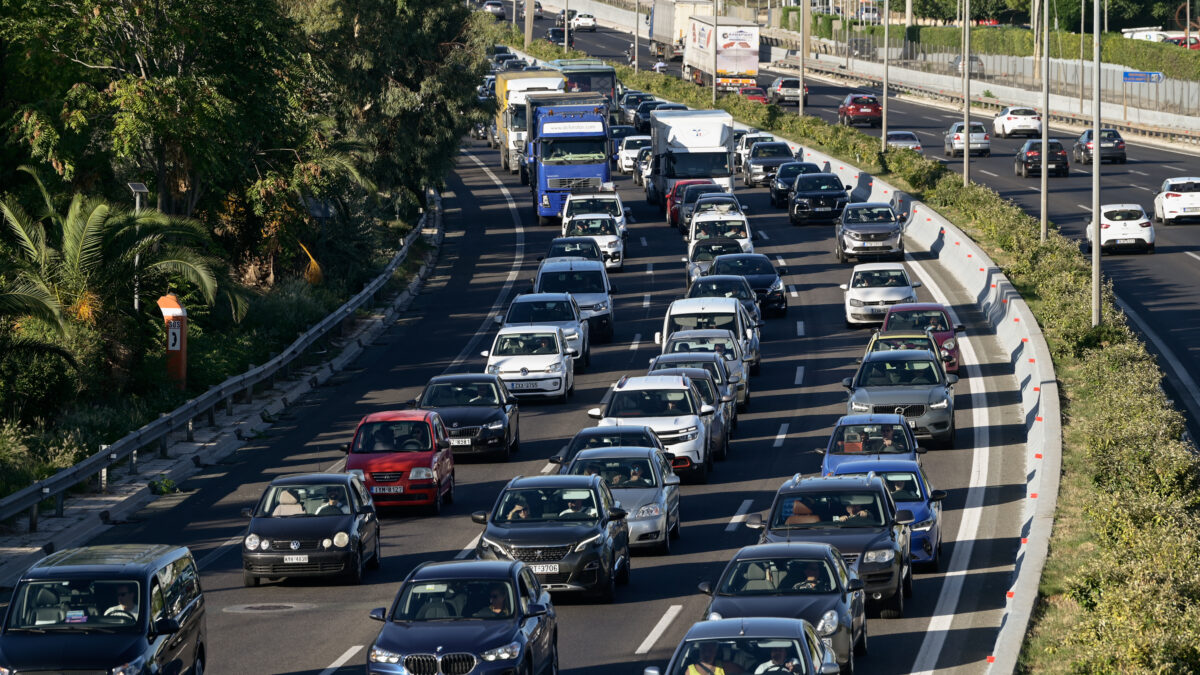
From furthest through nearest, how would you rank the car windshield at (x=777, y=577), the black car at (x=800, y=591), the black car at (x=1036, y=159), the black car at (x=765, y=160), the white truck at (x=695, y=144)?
the black car at (x=1036, y=159) < the black car at (x=765, y=160) < the white truck at (x=695, y=144) < the car windshield at (x=777, y=577) < the black car at (x=800, y=591)

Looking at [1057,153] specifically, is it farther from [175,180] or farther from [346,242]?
[175,180]

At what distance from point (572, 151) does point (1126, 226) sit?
19.0 m

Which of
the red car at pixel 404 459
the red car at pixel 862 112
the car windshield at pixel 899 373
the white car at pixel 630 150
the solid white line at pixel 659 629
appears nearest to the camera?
the solid white line at pixel 659 629

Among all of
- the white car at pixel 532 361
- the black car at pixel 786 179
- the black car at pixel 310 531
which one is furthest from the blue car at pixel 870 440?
the black car at pixel 786 179

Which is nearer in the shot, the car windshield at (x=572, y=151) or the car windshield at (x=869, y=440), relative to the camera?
the car windshield at (x=869, y=440)

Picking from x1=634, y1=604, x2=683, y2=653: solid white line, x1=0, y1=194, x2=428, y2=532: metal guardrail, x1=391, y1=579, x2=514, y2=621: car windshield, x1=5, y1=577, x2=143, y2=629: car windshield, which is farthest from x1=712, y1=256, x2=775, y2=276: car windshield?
x1=5, y1=577, x2=143, y2=629: car windshield

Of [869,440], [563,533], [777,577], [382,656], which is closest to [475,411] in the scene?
[869,440]

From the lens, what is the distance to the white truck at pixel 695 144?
59250 mm

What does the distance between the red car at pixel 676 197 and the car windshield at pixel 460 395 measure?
96.9 ft

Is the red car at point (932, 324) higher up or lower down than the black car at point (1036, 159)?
lower down

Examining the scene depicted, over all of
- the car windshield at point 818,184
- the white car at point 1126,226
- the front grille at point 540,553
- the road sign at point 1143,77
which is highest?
the road sign at point 1143,77

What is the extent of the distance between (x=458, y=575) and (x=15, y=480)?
38.2ft

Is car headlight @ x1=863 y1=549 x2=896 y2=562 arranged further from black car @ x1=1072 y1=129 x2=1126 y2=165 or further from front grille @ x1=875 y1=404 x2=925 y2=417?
black car @ x1=1072 y1=129 x2=1126 y2=165

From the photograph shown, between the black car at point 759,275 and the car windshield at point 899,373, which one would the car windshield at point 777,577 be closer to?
the car windshield at point 899,373
